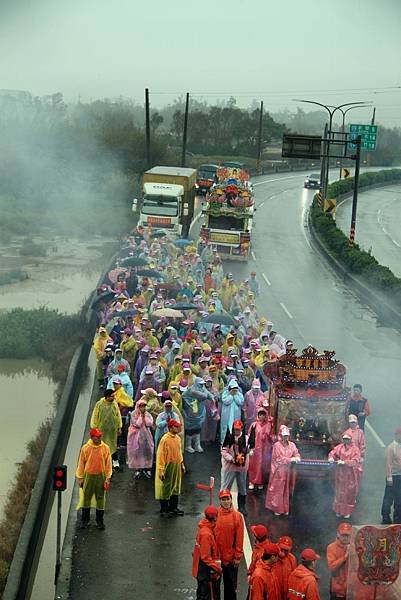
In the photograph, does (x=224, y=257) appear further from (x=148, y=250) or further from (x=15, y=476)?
(x=15, y=476)

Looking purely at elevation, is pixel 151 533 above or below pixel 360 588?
below

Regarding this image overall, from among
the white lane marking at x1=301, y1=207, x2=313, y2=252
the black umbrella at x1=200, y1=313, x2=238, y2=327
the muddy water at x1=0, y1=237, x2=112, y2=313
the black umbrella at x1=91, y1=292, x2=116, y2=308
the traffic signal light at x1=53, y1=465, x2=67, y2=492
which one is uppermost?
the traffic signal light at x1=53, y1=465, x2=67, y2=492

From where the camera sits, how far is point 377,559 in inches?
383

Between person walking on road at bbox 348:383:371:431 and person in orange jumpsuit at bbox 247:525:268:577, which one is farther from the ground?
person in orange jumpsuit at bbox 247:525:268:577

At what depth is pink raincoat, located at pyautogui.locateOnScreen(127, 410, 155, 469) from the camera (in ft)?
47.3

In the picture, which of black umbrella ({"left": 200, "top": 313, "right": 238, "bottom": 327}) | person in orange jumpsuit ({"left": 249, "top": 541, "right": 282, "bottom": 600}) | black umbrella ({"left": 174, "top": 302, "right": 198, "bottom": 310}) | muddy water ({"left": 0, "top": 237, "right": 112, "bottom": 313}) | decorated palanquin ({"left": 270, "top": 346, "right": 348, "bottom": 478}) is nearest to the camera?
person in orange jumpsuit ({"left": 249, "top": 541, "right": 282, "bottom": 600})

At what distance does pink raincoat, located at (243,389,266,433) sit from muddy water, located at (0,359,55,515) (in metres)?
3.63

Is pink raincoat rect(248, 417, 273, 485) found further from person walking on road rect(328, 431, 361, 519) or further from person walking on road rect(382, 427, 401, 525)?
person walking on road rect(382, 427, 401, 525)

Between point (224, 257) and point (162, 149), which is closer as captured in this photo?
point (224, 257)

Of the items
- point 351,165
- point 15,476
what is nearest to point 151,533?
point 15,476

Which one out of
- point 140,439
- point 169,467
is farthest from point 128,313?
point 169,467

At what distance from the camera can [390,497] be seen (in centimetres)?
1331

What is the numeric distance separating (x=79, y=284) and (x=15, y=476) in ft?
69.3

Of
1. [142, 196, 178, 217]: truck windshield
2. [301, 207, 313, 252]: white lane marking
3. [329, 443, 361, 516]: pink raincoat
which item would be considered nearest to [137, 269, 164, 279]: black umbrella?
[329, 443, 361, 516]: pink raincoat
